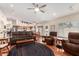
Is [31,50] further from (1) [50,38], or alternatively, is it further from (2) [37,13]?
(2) [37,13]

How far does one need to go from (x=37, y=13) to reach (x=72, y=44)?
1.10m

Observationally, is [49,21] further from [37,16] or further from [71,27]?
[71,27]

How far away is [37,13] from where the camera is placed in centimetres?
246

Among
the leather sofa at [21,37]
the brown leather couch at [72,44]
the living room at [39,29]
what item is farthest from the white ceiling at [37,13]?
the brown leather couch at [72,44]

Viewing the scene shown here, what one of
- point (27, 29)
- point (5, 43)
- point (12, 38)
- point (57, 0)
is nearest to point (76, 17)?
point (57, 0)

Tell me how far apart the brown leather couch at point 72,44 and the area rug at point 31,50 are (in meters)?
0.38

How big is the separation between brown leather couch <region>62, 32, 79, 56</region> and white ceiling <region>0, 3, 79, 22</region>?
0.54 meters

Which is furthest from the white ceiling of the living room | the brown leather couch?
the brown leather couch

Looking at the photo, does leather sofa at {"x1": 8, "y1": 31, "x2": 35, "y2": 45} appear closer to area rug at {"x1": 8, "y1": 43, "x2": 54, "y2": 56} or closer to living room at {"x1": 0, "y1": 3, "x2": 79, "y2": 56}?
living room at {"x1": 0, "y1": 3, "x2": 79, "y2": 56}

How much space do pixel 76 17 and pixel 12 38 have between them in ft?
5.06

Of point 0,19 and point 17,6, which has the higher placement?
point 17,6

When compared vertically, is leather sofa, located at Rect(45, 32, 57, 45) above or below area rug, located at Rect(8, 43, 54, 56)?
above

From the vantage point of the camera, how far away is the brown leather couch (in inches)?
94.6

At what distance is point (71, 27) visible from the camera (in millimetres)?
2438
